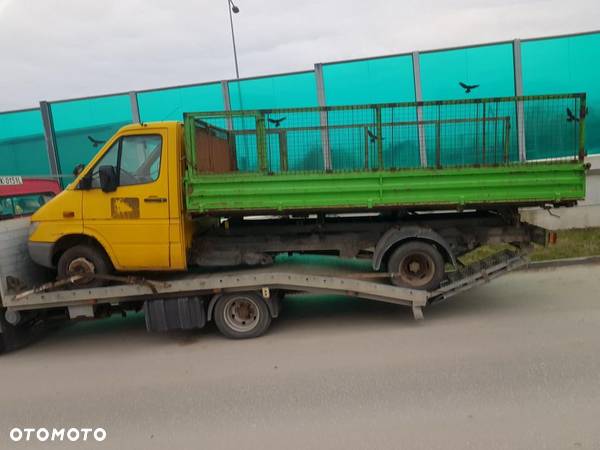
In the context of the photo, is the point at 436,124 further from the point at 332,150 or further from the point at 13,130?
the point at 13,130

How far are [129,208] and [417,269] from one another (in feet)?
11.6

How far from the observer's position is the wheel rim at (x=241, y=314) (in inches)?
200

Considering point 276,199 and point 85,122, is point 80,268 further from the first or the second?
point 85,122

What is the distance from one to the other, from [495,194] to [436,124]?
1.08 metres

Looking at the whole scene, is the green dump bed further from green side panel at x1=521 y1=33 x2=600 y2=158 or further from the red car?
green side panel at x1=521 y1=33 x2=600 y2=158

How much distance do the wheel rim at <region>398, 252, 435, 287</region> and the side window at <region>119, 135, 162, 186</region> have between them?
10.4ft

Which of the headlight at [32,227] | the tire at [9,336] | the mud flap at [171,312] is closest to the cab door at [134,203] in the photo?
the mud flap at [171,312]

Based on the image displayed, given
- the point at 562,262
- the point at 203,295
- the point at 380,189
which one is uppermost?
the point at 380,189

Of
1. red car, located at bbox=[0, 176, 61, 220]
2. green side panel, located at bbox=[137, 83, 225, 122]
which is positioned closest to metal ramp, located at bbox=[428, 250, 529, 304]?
red car, located at bbox=[0, 176, 61, 220]

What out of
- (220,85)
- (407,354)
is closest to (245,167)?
(407,354)

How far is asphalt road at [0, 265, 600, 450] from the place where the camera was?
120 inches

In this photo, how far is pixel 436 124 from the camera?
16.9ft

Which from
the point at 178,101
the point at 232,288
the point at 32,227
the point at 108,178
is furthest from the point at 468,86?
the point at 32,227

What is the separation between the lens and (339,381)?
381 centimetres
